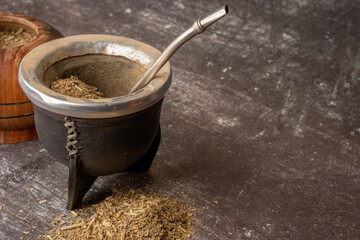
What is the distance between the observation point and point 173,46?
2090mm

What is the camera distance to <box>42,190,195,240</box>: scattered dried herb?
2121 mm

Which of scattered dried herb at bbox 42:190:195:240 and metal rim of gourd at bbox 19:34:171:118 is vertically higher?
metal rim of gourd at bbox 19:34:171:118

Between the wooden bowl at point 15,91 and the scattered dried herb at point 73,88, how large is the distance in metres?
0.44

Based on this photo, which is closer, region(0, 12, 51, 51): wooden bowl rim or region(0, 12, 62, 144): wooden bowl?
region(0, 12, 62, 144): wooden bowl

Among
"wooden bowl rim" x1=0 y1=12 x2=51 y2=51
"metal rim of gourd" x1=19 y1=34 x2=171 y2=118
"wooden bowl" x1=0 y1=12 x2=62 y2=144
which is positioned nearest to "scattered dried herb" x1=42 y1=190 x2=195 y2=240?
"metal rim of gourd" x1=19 y1=34 x2=171 y2=118

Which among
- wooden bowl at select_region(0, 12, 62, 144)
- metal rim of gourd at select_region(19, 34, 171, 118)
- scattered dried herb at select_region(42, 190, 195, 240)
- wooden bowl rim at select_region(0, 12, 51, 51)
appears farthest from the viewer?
wooden bowl rim at select_region(0, 12, 51, 51)

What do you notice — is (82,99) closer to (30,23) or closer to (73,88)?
(73,88)

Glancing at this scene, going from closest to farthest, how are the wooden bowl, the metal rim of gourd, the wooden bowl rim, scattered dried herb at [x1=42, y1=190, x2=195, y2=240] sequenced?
the metal rim of gourd, scattered dried herb at [x1=42, y1=190, x2=195, y2=240], the wooden bowl, the wooden bowl rim

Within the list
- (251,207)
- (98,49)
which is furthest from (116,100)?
(251,207)

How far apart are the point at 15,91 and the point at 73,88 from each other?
54 cm

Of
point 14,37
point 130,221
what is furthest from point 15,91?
point 130,221

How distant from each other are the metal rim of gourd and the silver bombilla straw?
5cm

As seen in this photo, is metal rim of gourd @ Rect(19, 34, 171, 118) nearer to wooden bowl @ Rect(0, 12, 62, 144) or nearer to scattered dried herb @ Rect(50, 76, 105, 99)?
scattered dried herb @ Rect(50, 76, 105, 99)

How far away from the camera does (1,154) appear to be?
104 inches
